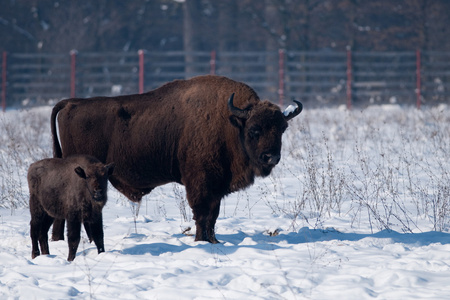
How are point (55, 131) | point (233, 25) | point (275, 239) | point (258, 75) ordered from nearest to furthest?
point (275, 239) → point (55, 131) → point (258, 75) → point (233, 25)

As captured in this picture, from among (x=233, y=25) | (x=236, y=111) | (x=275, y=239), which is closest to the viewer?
(x=275, y=239)

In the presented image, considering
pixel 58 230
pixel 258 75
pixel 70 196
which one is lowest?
pixel 58 230

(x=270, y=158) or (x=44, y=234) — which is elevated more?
(x=270, y=158)

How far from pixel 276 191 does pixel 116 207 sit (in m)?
2.29

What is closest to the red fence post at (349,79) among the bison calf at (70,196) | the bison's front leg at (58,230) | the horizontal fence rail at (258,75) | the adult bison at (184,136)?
the horizontal fence rail at (258,75)

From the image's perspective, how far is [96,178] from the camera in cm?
574

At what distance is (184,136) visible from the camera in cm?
686

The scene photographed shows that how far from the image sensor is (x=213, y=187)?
671 centimetres

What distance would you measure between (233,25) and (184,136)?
96.7ft

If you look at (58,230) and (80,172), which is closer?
(80,172)

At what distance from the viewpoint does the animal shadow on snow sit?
5.96 meters

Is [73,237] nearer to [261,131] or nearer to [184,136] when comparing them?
[184,136]

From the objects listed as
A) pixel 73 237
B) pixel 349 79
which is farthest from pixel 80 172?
pixel 349 79

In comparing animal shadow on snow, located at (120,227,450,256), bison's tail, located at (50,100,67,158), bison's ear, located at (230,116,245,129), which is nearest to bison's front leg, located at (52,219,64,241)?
animal shadow on snow, located at (120,227,450,256)
